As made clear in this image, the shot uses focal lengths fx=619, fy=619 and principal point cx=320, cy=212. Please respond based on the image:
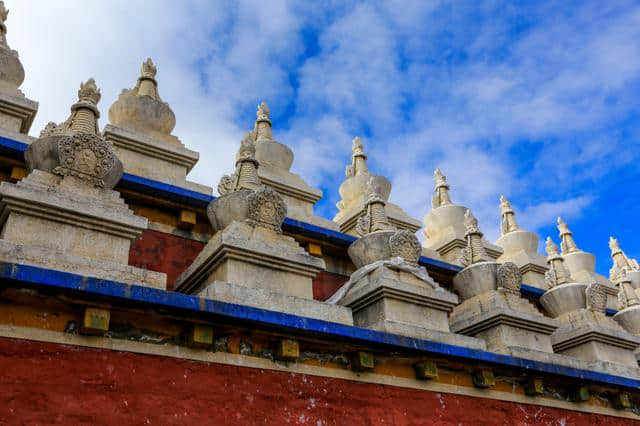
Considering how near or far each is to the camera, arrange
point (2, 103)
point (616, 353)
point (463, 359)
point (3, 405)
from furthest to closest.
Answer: point (616, 353), point (2, 103), point (463, 359), point (3, 405)

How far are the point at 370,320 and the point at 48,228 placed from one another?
4.72 metres

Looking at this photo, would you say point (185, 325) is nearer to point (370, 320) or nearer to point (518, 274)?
point (370, 320)

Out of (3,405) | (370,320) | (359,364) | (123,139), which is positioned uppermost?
(123,139)

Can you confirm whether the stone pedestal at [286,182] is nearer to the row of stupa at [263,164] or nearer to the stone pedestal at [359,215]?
the row of stupa at [263,164]

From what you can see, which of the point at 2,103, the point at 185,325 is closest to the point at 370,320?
the point at 185,325

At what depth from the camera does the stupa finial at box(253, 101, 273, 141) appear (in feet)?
49.3

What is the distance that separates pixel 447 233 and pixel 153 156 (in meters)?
9.15

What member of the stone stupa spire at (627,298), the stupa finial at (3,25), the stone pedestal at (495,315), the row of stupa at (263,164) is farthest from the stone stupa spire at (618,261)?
the stupa finial at (3,25)

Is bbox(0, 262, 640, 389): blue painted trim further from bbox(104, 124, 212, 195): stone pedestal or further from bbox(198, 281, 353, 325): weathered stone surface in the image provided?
Answer: bbox(104, 124, 212, 195): stone pedestal

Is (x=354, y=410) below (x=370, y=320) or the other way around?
below

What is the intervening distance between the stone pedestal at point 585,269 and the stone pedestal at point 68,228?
16.8 meters

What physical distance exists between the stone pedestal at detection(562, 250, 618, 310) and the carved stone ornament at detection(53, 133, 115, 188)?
16746mm

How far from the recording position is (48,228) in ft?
24.3

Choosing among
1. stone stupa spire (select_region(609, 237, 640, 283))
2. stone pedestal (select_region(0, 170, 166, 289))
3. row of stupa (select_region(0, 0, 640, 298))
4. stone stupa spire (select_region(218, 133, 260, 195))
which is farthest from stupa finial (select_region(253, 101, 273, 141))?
stone stupa spire (select_region(609, 237, 640, 283))
